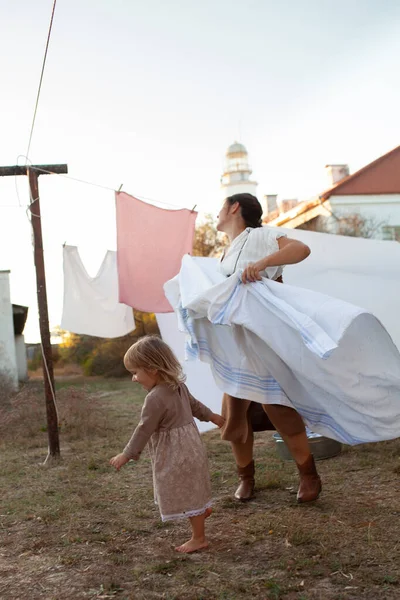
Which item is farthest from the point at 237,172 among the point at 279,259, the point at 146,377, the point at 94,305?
the point at 146,377

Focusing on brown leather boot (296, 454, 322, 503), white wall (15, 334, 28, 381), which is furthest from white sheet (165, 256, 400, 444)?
white wall (15, 334, 28, 381)

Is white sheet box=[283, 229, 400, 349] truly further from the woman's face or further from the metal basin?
the woman's face

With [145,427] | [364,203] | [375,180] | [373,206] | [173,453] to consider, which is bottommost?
[173,453]

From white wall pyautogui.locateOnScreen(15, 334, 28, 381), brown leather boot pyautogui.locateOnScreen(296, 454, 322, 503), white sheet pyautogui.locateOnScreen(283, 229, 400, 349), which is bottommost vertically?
white wall pyautogui.locateOnScreen(15, 334, 28, 381)

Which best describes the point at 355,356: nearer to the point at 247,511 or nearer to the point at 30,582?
Answer: the point at 247,511

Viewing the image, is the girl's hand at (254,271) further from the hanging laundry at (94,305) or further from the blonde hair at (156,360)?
the hanging laundry at (94,305)

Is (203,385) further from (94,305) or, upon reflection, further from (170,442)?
(94,305)

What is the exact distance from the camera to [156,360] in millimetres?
3383

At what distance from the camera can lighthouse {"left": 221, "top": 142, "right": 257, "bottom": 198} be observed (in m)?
39.8

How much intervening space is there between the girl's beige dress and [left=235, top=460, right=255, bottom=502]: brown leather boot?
0.84m

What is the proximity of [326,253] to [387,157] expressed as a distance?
21.5m

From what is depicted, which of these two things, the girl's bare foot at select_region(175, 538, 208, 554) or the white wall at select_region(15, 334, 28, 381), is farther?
the white wall at select_region(15, 334, 28, 381)

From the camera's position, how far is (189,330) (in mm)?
3873

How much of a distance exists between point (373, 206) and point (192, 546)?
2318 cm
